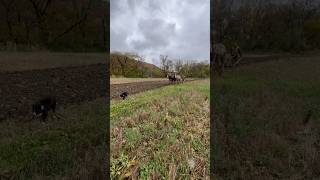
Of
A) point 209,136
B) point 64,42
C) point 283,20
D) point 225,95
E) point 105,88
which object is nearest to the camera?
point 209,136

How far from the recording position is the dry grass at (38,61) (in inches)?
1010

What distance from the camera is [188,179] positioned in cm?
736

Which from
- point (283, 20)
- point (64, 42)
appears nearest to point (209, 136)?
point (64, 42)

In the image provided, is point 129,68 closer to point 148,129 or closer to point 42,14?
A: point 42,14

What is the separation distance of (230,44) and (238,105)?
2007cm

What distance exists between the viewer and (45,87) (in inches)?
798

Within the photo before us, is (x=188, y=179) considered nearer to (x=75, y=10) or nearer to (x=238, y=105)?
(x=238, y=105)

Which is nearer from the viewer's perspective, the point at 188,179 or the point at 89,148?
the point at 188,179

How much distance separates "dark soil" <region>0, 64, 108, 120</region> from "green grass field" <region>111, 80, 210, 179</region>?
15.0 feet

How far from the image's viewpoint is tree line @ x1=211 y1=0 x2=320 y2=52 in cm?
3788

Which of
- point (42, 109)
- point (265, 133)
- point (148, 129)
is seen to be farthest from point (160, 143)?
point (42, 109)

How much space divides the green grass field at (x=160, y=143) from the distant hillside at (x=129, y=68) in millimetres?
27335

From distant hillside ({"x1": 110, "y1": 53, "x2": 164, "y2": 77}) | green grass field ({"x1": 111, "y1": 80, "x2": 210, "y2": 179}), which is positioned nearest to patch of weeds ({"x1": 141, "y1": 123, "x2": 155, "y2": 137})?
green grass field ({"x1": 111, "y1": 80, "x2": 210, "y2": 179})

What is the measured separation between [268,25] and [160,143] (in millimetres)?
37246
